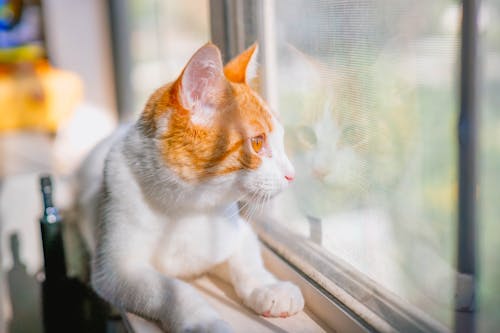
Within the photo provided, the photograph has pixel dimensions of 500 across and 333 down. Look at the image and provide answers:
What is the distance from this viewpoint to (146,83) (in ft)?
6.35

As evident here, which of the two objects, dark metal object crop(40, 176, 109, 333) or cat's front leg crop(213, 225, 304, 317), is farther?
dark metal object crop(40, 176, 109, 333)

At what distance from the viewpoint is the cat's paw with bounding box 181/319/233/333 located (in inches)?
28.4

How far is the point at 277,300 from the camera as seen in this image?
0.81 meters

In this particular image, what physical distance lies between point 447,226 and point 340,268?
228 mm

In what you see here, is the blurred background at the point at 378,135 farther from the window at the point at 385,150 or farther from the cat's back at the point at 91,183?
the cat's back at the point at 91,183

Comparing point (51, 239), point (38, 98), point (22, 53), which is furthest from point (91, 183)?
point (22, 53)

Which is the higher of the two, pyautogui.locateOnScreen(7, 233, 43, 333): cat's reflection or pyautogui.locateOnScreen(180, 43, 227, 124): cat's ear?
pyautogui.locateOnScreen(180, 43, 227, 124): cat's ear

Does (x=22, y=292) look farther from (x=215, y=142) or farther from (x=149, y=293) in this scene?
(x=215, y=142)

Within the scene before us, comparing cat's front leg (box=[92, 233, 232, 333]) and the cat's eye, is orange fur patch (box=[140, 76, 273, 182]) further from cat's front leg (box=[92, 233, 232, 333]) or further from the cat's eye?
cat's front leg (box=[92, 233, 232, 333])

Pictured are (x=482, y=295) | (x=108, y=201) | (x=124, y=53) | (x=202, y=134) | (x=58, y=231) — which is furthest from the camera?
(x=124, y=53)

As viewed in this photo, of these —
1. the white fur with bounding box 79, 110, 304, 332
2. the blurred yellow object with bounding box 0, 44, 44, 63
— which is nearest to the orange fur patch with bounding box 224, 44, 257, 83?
the white fur with bounding box 79, 110, 304, 332

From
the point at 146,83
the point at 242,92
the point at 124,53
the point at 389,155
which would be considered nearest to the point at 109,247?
the point at 242,92

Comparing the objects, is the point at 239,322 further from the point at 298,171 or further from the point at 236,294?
the point at 298,171

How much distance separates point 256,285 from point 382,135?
0.34 m
